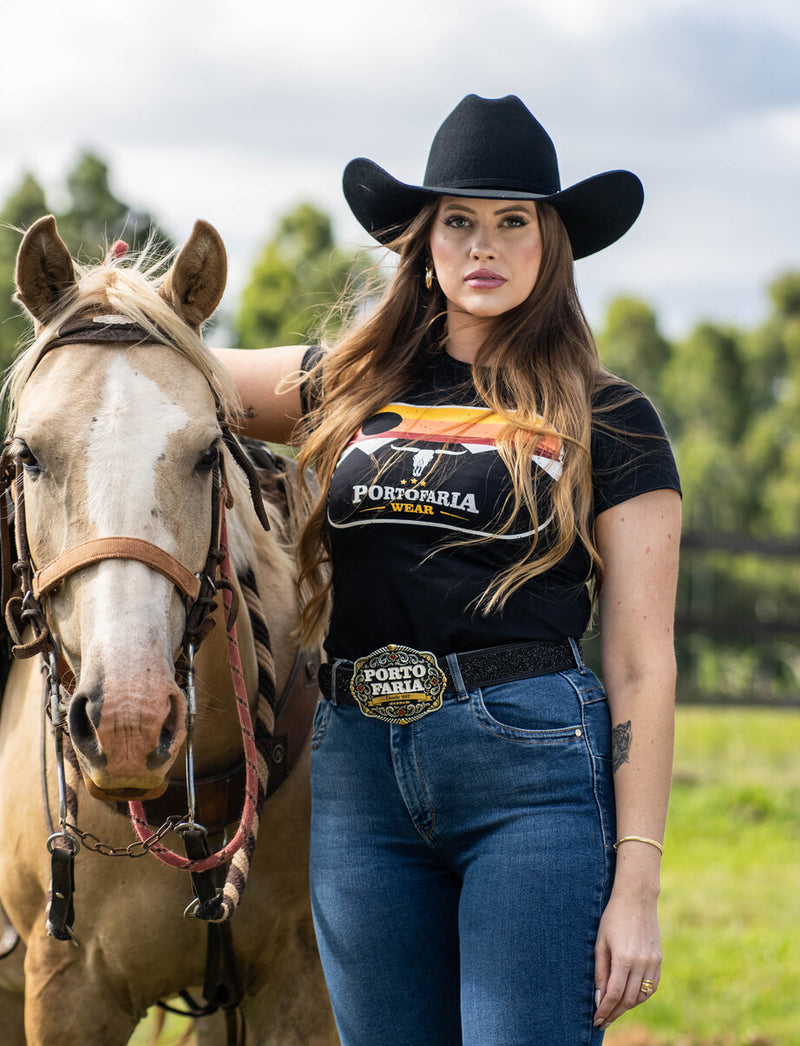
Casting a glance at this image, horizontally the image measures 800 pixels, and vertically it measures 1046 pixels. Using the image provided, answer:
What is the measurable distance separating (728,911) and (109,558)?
4512 millimetres

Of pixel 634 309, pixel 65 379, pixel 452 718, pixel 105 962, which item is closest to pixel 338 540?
pixel 452 718

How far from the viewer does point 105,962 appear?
7.52 feet

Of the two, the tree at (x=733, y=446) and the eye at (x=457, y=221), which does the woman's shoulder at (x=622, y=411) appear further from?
the tree at (x=733, y=446)

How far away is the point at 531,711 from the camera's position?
6.21 feet

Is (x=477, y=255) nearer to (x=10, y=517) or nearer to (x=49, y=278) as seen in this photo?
(x=49, y=278)

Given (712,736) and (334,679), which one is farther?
(712,736)

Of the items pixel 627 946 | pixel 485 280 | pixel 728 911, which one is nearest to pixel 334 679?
pixel 627 946

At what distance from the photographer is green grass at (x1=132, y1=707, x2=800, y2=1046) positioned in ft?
13.8

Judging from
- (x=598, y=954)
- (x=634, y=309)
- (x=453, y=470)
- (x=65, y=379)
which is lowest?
(x=634, y=309)

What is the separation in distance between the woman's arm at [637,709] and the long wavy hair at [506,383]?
0.23 ft

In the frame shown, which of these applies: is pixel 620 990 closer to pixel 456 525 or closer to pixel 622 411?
pixel 456 525

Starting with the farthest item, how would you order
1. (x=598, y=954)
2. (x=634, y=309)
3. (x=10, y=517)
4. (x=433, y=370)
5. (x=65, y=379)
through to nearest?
(x=634, y=309) → (x=433, y=370) → (x=10, y=517) → (x=65, y=379) → (x=598, y=954)

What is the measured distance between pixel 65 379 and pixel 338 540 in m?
0.57

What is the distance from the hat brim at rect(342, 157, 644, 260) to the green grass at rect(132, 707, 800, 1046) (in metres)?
2.99
